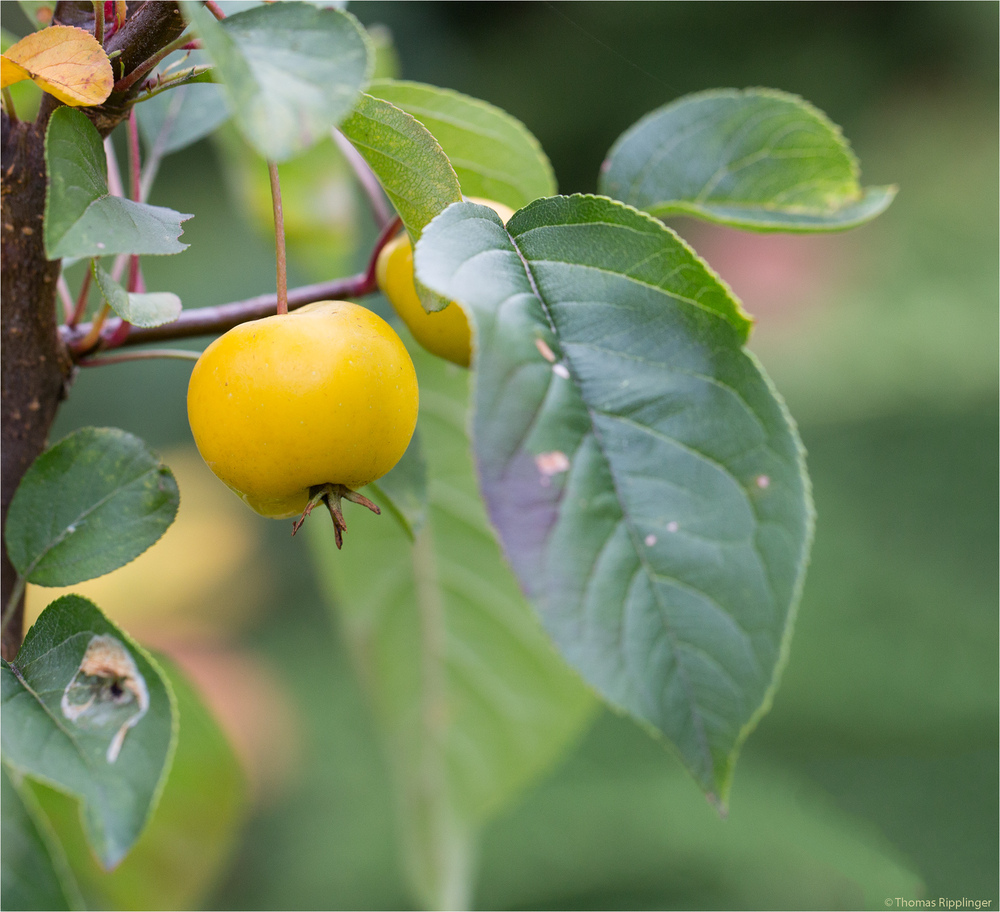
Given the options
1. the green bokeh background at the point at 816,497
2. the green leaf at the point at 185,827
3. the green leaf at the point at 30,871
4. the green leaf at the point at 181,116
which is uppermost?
the green leaf at the point at 181,116

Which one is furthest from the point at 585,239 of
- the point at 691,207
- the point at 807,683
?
the point at 807,683

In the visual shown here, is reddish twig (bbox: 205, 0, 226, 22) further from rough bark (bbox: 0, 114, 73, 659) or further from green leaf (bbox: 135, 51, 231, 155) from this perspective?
green leaf (bbox: 135, 51, 231, 155)

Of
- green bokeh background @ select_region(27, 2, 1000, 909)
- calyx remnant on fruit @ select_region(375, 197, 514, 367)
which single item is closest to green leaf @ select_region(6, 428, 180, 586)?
calyx remnant on fruit @ select_region(375, 197, 514, 367)

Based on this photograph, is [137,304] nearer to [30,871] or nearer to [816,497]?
[30,871]

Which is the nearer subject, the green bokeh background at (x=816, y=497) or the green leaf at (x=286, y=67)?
the green leaf at (x=286, y=67)

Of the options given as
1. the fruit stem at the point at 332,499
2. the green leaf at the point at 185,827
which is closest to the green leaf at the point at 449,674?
the green leaf at the point at 185,827

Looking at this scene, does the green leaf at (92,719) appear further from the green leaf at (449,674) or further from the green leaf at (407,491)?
the green leaf at (449,674)

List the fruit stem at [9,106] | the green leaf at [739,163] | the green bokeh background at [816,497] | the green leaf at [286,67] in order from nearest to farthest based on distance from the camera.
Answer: the green leaf at [286,67] < the fruit stem at [9,106] < the green leaf at [739,163] < the green bokeh background at [816,497]

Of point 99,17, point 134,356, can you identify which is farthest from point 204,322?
point 99,17
